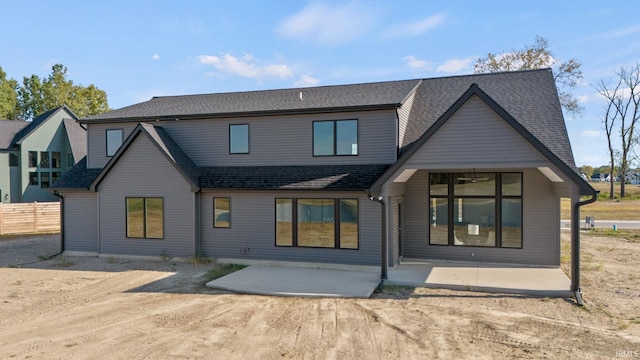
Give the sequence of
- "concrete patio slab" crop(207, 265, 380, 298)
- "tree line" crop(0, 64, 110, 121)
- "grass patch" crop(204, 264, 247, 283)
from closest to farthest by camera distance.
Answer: "concrete patio slab" crop(207, 265, 380, 298) → "grass patch" crop(204, 264, 247, 283) → "tree line" crop(0, 64, 110, 121)

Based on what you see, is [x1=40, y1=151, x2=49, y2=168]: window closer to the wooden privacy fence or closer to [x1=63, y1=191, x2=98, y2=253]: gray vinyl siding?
the wooden privacy fence

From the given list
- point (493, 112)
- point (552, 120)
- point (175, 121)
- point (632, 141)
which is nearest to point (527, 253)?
point (552, 120)

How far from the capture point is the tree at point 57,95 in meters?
48.9

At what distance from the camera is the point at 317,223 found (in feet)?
45.5

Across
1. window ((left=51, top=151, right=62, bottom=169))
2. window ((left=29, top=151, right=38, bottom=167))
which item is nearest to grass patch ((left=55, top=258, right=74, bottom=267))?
window ((left=29, top=151, right=38, bottom=167))

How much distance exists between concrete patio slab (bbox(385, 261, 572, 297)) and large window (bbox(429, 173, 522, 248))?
2.91 ft

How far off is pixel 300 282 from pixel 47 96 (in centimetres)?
5251

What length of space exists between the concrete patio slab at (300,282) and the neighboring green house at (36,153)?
82.5 ft

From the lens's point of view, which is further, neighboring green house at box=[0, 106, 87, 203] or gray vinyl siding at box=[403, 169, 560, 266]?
neighboring green house at box=[0, 106, 87, 203]

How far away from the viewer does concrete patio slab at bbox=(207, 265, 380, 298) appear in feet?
35.1

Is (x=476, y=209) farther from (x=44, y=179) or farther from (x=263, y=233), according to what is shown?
(x=44, y=179)

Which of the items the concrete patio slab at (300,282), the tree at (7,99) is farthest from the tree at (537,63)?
the tree at (7,99)

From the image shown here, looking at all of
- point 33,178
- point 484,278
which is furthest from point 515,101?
point 33,178

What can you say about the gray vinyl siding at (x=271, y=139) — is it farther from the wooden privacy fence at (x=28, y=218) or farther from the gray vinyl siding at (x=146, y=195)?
the wooden privacy fence at (x=28, y=218)
